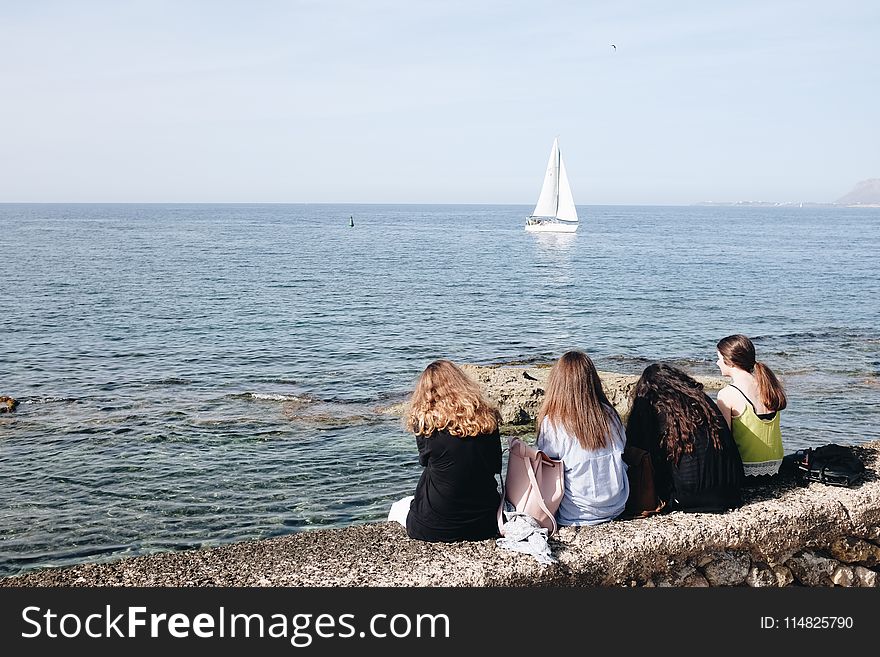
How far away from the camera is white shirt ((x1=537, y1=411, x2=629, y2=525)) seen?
5668 mm

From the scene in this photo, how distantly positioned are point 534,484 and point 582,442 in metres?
0.46

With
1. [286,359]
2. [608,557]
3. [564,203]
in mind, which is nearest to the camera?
[608,557]

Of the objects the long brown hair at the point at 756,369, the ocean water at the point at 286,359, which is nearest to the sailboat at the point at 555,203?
the ocean water at the point at 286,359

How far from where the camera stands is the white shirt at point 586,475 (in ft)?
18.6

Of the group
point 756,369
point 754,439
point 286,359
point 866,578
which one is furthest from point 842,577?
point 286,359

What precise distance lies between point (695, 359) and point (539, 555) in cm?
1909

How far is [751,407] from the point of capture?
20.6 ft

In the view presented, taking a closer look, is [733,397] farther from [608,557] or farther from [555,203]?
[555,203]

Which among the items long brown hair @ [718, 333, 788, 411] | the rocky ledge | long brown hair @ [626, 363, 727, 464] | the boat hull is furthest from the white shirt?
the boat hull

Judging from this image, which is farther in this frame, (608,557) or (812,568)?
(812,568)

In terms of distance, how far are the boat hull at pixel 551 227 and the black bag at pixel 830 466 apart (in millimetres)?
91215

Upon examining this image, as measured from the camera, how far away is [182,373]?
20.1m

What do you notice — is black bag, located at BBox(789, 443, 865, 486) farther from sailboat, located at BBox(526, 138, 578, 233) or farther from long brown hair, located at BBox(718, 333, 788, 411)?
sailboat, located at BBox(526, 138, 578, 233)

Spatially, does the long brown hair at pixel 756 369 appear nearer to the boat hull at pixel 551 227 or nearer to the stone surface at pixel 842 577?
the stone surface at pixel 842 577
